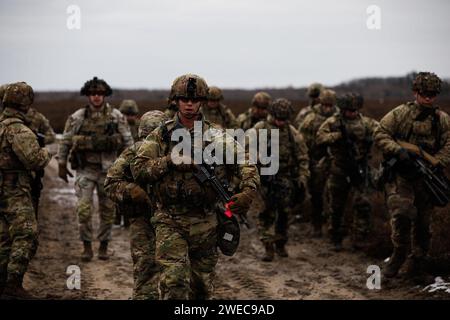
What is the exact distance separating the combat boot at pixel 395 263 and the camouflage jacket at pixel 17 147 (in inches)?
187

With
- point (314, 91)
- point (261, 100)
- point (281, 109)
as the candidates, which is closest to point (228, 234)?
point (281, 109)

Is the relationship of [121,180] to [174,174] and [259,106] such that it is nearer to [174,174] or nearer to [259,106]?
[174,174]

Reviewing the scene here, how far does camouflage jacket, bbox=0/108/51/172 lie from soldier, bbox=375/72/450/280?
14.6 feet

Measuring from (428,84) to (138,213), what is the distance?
4.11 metres

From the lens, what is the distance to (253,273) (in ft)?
30.7

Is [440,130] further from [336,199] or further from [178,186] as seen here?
[178,186]

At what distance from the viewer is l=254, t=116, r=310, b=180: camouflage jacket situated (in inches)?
391

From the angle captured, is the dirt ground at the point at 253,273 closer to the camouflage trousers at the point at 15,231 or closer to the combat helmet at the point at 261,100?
the camouflage trousers at the point at 15,231

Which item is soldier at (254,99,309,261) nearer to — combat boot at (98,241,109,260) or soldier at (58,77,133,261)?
soldier at (58,77,133,261)

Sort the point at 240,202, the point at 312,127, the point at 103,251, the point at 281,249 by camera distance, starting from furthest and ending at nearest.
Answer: the point at 312,127
the point at 281,249
the point at 103,251
the point at 240,202

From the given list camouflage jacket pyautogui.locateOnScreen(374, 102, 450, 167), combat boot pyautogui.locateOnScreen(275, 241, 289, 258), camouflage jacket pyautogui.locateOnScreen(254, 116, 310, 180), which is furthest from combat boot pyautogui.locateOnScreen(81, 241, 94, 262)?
camouflage jacket pyautogui.locateOnScreen(374, 102, 450, 167)

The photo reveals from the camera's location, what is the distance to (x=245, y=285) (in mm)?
8688
